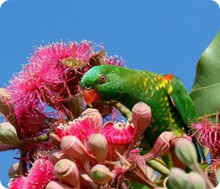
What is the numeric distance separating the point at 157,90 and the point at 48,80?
757 mm

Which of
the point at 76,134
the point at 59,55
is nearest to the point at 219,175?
the point at 76,134

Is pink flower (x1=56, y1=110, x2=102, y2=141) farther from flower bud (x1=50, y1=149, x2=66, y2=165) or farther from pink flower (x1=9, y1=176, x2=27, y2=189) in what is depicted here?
pink flower (x1=9, y1=176, x2=27, y2=189)

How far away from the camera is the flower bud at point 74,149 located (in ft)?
4.21

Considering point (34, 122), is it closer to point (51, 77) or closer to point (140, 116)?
point (51, 77)

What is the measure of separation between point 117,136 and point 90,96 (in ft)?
2.01

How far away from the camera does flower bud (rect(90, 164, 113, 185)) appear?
121 cm

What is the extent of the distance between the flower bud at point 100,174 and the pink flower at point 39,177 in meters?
0.25

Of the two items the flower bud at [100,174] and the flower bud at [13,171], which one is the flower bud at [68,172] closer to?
the flower bud at [100,174]

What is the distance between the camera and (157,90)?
248 centimetres

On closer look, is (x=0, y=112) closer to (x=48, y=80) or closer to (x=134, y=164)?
(x=48, y=80)

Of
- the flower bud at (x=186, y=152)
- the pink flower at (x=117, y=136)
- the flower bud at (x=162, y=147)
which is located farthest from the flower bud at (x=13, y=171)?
the flower bud at (x=186, y=152)

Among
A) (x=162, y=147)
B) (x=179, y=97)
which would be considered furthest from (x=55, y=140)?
(x=179, y=97)

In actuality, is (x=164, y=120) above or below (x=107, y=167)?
above

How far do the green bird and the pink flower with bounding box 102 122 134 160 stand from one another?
793 mm
